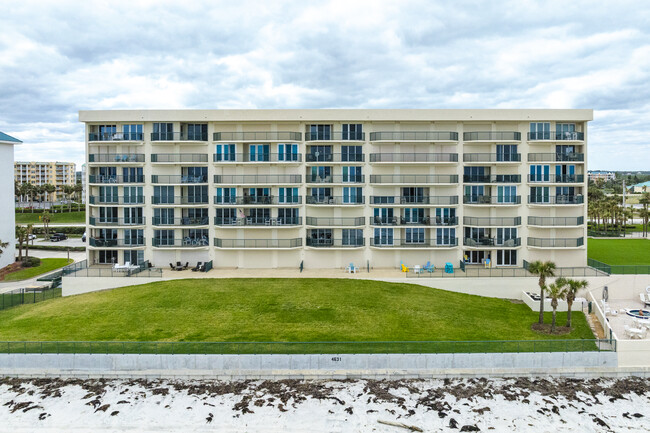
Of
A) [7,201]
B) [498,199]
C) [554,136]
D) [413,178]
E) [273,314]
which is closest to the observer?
[273,314]

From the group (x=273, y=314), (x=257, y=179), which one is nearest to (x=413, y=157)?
(x=257, y=179)

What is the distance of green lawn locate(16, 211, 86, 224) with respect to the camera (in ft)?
307

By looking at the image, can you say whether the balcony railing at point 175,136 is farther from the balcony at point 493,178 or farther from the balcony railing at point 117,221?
the balcony at point 493,178

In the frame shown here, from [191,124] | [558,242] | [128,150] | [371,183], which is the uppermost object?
[191,124]

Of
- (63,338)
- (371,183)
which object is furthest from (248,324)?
(371,183)

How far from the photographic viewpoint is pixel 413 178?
132 ft

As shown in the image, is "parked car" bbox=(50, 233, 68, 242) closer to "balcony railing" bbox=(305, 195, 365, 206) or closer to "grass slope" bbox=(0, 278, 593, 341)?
"grass slope" bbox=(0, 278, 593, 341)

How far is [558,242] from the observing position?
128ft

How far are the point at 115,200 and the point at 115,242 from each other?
427cm

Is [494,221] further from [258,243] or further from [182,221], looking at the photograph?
[182,221]

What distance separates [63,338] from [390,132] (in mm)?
31929

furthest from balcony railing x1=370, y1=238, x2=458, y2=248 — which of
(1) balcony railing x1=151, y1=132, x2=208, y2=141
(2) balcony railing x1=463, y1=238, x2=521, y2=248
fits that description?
(1) balcony railing x1=151, y1=132, x2=208, y2=141

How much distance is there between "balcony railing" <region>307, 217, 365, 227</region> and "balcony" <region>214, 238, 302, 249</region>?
91.2 inches

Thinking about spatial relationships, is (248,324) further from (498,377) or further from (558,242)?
(558,242)
